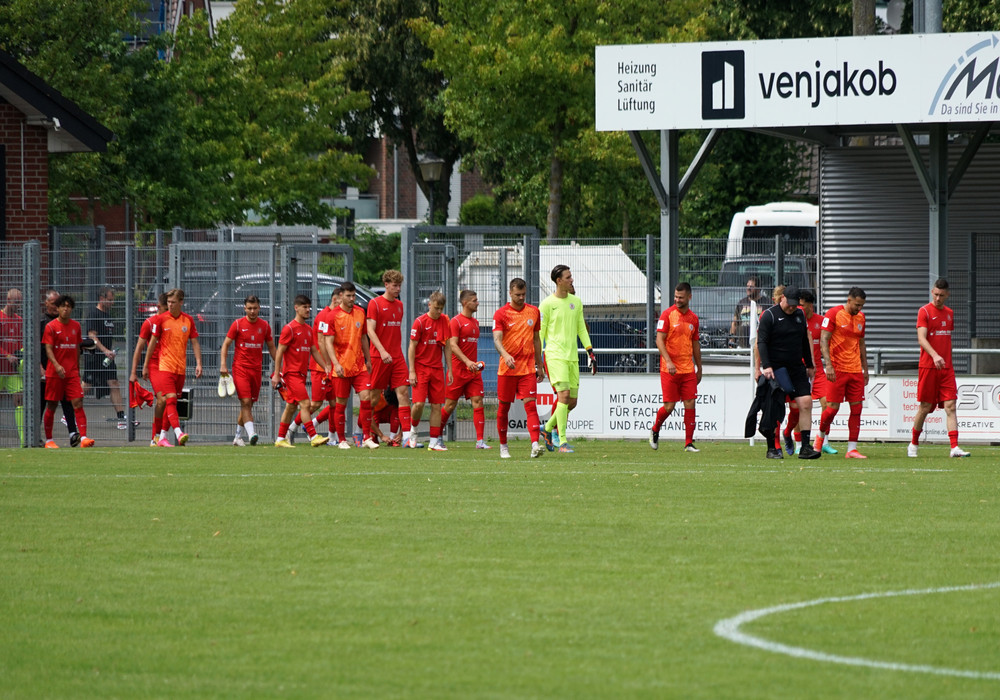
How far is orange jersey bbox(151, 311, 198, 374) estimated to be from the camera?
19.1m

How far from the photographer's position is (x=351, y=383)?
61.7 ft

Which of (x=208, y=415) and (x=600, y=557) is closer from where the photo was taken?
(x=600, y=557)

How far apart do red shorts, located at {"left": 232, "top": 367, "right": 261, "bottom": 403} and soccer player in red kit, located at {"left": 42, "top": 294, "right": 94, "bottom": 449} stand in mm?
2003

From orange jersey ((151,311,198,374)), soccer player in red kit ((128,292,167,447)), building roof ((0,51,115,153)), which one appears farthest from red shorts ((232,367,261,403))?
building roof ((0,51,115,153))

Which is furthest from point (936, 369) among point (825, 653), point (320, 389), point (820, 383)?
point (825, 653)

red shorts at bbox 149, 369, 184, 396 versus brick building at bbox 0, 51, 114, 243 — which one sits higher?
brick building at bbox 0, 51, 114, 243

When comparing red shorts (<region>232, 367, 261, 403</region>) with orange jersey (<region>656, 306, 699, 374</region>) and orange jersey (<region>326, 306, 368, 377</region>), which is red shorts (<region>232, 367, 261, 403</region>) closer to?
orange jersey (<region>326, 306, 368, 377</region>)

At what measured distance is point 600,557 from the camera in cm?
926

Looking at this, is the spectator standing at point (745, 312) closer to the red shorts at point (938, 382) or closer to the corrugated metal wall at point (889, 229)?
the corrugated metal wall at point (889, 229)

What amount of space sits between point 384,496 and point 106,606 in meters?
4.94

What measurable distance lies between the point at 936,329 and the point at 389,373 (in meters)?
6.42

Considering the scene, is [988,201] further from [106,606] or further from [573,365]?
[106,606]

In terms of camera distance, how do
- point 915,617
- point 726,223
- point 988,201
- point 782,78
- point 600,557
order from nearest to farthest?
point 915,617 → point 600,557 → point 782,78 → point 988,201 → point 726,223

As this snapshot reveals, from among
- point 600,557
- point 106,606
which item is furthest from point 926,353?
point 106,606
